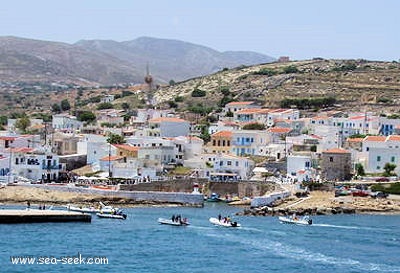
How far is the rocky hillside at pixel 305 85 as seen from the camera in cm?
11544

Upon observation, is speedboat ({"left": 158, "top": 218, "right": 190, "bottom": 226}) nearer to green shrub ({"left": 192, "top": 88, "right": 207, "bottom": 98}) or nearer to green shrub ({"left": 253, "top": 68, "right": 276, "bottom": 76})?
green shrub ({"left": 192, "top": 88, "right": 207, "bottom": 98})

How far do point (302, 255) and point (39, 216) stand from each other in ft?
54.4

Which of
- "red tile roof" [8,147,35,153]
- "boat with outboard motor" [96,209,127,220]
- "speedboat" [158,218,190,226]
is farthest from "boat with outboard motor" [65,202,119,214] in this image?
"red tile roof" [8,147,35,153]

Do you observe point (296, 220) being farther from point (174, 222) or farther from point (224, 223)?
point (174, 222)

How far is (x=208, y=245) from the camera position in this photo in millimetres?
47625

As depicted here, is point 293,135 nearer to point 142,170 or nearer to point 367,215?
point 142,170

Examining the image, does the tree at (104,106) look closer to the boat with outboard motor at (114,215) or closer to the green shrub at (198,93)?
the green shrub at (198,93)

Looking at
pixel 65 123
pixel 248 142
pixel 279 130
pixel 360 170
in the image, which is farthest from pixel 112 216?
pixel 65 123

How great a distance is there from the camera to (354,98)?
115m

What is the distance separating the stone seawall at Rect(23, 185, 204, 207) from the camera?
222ft

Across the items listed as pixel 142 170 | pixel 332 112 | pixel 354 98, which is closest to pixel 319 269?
pixel 142 170

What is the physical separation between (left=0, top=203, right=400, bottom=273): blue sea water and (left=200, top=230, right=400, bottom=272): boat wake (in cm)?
4

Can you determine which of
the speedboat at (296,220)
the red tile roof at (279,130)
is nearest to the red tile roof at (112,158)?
the red tile roof at (279,130)

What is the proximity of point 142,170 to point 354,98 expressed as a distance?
4545 centimetres
